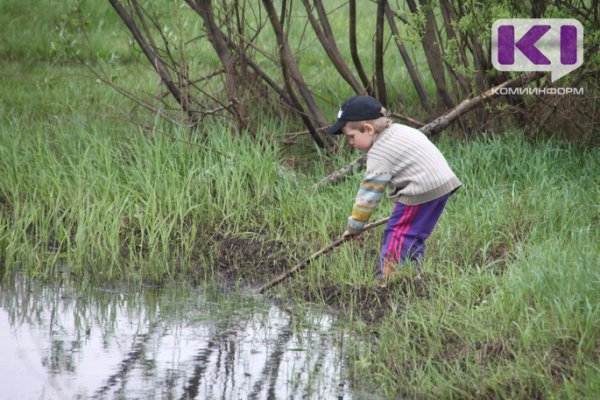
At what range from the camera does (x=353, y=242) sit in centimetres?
593

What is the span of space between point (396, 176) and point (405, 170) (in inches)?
2.8

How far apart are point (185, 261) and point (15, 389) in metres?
1.93

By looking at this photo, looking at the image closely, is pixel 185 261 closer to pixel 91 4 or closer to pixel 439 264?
pixel 439 264

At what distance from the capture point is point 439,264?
5.41 meters

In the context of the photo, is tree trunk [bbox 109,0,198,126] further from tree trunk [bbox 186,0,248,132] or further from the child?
the child

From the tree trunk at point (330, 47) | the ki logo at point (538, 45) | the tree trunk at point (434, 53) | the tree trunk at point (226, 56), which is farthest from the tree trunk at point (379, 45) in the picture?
the tree trunk at point (226, 56)

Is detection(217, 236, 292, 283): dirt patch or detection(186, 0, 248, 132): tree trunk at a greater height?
detection(186, 0, 248, 132): tree trunk

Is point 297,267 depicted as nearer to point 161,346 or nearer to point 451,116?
point 161,346

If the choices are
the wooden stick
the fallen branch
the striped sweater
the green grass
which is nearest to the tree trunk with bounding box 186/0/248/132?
the green grass

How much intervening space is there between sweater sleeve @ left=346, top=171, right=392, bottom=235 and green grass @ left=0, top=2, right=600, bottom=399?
0.43m

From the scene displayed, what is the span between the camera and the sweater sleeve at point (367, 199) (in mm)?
5078

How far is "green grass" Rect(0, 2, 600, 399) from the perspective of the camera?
424 centimetres

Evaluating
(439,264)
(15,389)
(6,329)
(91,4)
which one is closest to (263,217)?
(439,264)

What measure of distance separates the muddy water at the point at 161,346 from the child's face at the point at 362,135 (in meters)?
0.93
